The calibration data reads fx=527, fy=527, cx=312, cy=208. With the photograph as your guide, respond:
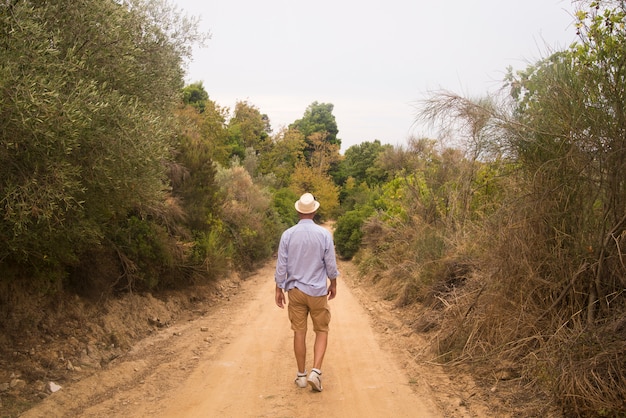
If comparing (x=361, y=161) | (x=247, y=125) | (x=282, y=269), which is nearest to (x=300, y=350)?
(x=282, y=269)

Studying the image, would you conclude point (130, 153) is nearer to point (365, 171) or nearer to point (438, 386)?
point (438, 386)

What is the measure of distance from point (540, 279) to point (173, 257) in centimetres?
807

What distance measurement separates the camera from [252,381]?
641 cm

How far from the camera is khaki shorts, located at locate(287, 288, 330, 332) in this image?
6129mm

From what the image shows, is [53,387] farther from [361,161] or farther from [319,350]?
[361,161]

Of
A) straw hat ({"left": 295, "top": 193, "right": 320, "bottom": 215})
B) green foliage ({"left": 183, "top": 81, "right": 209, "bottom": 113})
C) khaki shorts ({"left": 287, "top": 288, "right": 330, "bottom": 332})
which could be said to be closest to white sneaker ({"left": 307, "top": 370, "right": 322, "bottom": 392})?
khaki shorts ({"left": 287, "top": 288, "right": 330, "bottom": 332})

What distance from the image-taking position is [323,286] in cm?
615

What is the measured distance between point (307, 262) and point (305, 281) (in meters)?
0.22

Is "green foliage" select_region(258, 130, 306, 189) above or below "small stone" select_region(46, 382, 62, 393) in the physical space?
above

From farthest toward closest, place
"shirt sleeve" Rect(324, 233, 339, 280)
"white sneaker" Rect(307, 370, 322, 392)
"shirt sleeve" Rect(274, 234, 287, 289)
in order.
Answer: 1. "shirt sleeve" Rect(274, 234, 287, 289)
2. "shirt sleeve" Rect(324, 233, 339, 280)
3. "white sneaker" Rect(307, 370, 322, 392)

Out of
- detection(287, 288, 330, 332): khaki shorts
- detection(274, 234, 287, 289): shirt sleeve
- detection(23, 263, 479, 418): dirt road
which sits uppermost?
detection(274, 234, 287, 289): shirt sleeve

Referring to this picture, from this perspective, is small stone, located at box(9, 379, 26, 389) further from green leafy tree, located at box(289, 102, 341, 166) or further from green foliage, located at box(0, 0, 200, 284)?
green leafy tree, located at box(289, 102, 341, 166)

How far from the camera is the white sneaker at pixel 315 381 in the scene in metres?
5.85

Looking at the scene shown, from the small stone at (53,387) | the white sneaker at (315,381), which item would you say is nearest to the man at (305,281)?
the white sneaker at (315,381)
